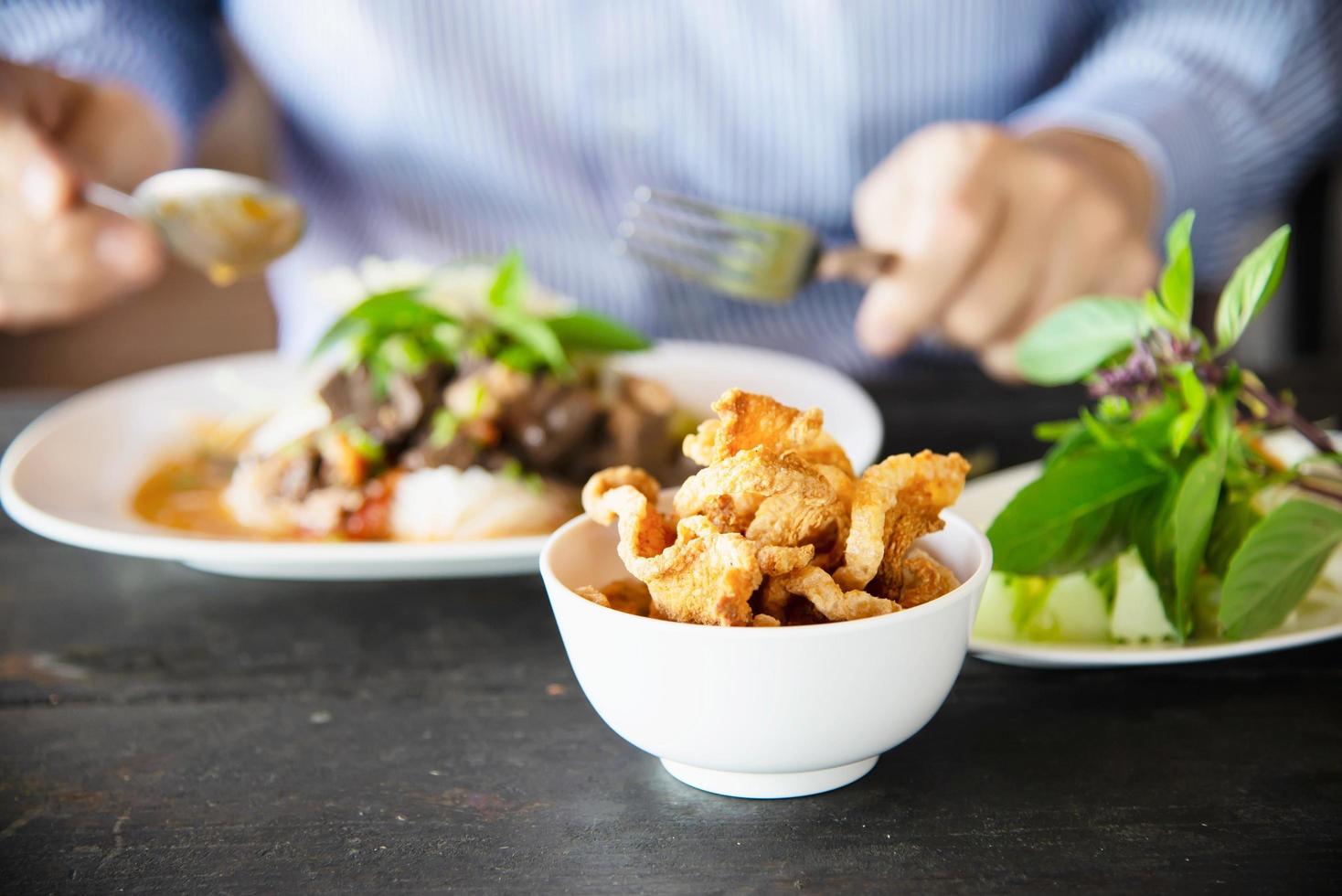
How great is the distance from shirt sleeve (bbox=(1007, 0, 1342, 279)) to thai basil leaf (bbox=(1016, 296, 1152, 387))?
3.47ft

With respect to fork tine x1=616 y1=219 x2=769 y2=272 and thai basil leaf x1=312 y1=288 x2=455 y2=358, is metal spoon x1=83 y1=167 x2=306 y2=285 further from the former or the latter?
fork tine x1=616 y1=219 x2=769 y2=272

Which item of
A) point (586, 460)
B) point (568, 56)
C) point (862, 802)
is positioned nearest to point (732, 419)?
point (862, 802)

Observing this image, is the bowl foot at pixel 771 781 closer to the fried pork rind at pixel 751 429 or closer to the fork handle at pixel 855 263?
the fried pork rind at pixel 751 429

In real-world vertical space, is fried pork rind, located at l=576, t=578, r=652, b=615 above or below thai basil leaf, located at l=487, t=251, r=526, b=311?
above

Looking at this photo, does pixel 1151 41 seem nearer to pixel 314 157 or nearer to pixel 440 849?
pixel 314 157

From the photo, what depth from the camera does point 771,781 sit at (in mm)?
729

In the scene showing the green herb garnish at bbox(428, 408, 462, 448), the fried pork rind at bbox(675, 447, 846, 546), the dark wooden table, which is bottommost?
the green herb garnish at bbox(428, 408, 462, 448)

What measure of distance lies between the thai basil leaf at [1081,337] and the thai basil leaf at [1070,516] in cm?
12

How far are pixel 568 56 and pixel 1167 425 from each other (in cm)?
153

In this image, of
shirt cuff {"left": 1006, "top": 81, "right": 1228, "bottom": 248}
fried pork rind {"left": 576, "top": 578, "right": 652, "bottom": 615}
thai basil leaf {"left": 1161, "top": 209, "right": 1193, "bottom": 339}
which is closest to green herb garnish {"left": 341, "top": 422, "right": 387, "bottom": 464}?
fried pork rind {"left": 576, "top": 578, "right": 652, "bottom": 615}

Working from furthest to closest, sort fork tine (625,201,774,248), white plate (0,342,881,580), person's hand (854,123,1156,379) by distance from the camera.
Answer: person's hand (854,123,1156,379)
fork tine (625,201,774,248)
white plate (0,342,881,580)

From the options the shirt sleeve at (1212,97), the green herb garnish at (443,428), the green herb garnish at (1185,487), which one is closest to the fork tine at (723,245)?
the green herb garnish at (443,428)

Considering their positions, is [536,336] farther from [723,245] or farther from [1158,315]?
[1158,315]

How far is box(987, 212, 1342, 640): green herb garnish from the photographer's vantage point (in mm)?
806
